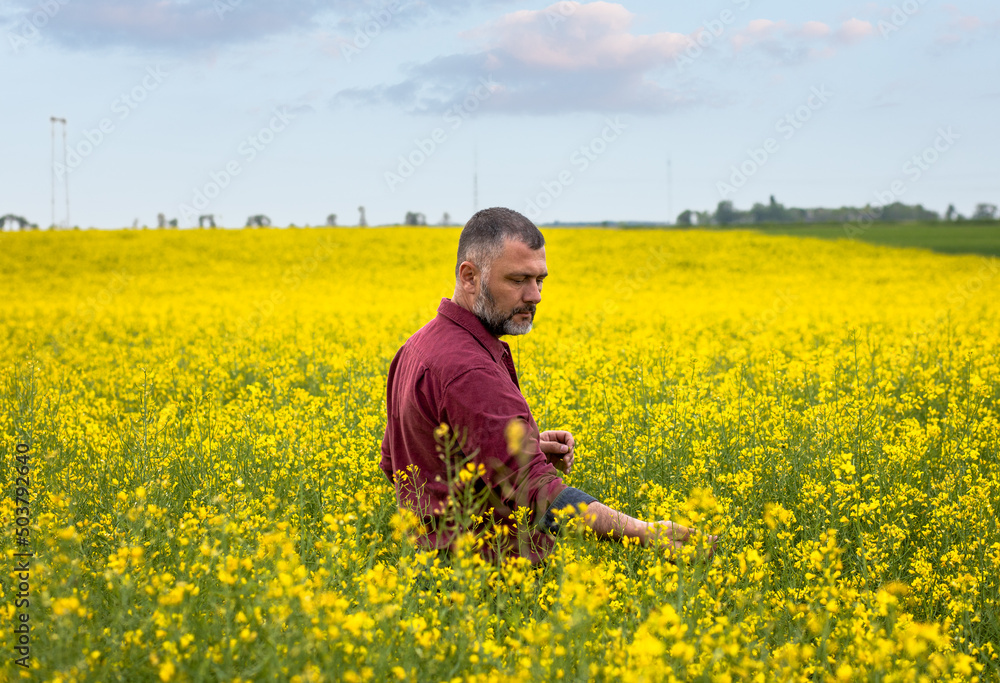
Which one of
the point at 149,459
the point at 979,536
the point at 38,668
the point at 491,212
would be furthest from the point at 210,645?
the point at 979,536

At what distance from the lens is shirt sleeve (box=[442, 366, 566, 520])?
2.52 m

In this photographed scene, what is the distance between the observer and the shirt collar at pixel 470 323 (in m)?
2.83

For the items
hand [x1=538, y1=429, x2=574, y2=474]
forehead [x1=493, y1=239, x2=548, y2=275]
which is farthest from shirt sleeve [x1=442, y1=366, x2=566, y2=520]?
hand [x1=538, y1=429, x2=574, y2=474]

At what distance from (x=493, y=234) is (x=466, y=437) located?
80cm

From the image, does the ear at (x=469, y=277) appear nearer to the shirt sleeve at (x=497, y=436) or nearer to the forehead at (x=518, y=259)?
the forehead at (x=518, y=259)

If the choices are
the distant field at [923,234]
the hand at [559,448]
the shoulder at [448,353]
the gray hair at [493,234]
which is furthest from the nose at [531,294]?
the distant field at [923,234]

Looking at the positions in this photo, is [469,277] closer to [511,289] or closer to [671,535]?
[511,289]

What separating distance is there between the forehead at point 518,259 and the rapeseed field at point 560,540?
1044mm

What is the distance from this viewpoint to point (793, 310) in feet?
45.7

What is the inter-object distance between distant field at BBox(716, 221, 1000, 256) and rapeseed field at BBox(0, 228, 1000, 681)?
24.0 m

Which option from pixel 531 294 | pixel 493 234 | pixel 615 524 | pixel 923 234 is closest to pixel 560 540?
pixel 615 524

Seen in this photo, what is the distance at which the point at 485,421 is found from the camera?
2.53 metres

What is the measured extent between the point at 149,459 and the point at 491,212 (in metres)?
2.45

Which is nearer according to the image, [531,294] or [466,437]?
[466,437]
